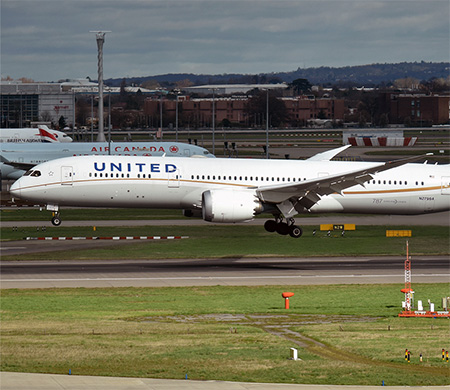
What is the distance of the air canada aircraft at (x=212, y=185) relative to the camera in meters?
55.1

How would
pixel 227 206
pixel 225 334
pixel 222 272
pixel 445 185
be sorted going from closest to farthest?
pixel 225 334
pixel 222 272
pixel 227 206
pixel 445 185

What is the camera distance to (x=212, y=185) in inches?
2229

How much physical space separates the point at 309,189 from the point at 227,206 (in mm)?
5415

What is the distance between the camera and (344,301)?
147 ft

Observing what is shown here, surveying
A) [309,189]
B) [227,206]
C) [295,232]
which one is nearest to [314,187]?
[309,189]

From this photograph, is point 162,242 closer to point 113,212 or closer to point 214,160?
point 214,160

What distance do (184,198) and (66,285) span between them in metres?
11.1

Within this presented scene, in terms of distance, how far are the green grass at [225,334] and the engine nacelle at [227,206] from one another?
25.4ft

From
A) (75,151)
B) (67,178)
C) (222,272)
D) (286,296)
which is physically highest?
(75,151)

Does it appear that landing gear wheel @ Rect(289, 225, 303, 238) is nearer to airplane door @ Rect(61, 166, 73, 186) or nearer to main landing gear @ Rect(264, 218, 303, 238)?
A: main landing gear @ Rect(264, 218, 303, 238)

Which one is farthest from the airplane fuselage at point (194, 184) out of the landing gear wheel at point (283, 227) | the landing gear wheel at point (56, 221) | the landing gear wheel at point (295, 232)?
the landing gear wheel at point (56, 221)

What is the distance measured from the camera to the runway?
49438mm

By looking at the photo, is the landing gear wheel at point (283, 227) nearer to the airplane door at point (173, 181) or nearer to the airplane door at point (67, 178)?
the airplane door at point (173, 181)

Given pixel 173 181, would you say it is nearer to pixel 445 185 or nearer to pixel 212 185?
pixel 212 185
